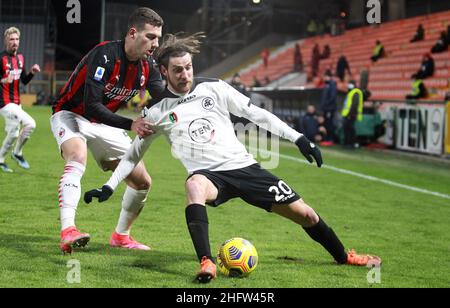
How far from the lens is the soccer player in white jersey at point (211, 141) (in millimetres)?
4934

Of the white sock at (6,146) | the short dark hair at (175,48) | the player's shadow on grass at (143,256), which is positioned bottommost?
the player's shadow on grass at (143,256)

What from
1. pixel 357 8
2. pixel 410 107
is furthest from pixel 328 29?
pixel 410 107

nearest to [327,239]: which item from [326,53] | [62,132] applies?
[62,132]

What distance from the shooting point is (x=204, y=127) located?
5.02 m

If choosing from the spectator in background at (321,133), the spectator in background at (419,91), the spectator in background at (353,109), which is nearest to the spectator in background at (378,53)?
the spectator in background at (419,91)

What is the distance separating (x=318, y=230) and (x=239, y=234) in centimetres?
155

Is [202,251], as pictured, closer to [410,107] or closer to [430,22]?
[410,107]

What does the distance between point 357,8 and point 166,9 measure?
1019cm

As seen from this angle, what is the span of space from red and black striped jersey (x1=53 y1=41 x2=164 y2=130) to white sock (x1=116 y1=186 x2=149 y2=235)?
0.73 meters

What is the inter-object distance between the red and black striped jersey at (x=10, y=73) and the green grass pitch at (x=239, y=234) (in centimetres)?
112

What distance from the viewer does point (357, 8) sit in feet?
116

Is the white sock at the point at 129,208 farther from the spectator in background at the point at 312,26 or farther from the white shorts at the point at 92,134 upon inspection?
the spectator in background at the point at 312,26

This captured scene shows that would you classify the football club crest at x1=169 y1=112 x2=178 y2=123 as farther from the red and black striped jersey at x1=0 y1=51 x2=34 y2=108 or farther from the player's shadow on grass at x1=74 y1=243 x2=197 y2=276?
the red and black striped jersey at x1=0 y1=51 x2=34 y2=108

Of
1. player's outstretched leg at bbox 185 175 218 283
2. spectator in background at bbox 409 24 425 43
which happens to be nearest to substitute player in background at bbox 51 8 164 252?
player's outstretched leg at bbox 185 175 218 283
